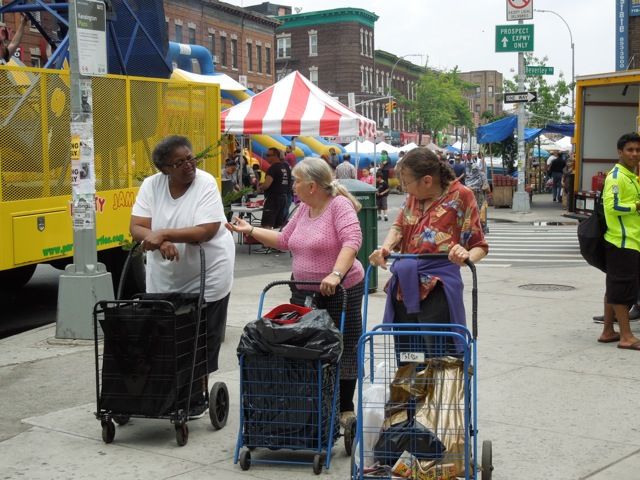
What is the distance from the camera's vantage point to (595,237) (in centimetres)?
860

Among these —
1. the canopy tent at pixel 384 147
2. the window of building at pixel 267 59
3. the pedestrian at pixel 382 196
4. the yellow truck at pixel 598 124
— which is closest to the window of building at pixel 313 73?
the window of building at pixel 267 59

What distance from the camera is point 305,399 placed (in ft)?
17.1

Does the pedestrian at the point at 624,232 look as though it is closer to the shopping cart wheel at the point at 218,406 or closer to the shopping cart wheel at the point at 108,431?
the shopping cart wheel at the point at 218,406

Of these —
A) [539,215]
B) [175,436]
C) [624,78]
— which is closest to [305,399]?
[175,436]

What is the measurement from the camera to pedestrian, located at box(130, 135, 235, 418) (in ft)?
19.7

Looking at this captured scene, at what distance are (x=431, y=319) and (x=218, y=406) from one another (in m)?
1.72

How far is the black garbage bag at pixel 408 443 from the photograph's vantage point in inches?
183

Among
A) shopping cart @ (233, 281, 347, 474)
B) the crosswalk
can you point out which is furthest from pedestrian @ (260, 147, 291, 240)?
shopping cart @ (233, 281, 347, 474)

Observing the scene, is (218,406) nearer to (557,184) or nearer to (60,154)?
(60,154)

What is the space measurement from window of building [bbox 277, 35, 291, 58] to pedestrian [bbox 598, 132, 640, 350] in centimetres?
8955

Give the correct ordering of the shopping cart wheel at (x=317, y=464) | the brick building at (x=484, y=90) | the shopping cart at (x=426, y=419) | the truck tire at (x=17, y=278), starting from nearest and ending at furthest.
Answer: the shopping cart at (x=426, y=419), the shopping cart wheel at (x=317, y=464), the truck tire at (x=17, y=278), the brick building at (x=484, y=90)

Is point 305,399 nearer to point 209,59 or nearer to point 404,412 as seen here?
point 404,412

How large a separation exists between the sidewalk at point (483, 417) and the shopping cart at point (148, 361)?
0.24 m

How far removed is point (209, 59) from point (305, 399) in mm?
24657
